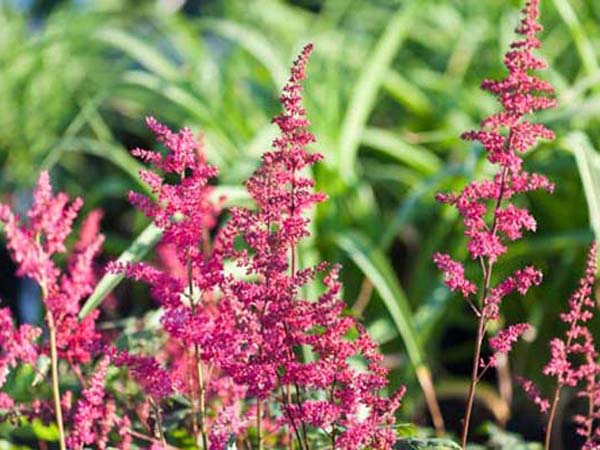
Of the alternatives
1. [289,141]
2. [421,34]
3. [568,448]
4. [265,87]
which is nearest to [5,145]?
[265,87]

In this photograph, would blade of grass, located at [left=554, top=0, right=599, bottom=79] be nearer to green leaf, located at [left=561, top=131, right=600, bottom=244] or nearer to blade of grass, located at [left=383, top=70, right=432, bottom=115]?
green leaf, located at [left=561, top=131, right=600, bottom=244]

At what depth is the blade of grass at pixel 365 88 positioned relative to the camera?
116 inches

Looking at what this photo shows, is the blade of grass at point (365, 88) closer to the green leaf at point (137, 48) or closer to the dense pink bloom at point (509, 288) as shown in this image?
the green leaf at point (137, 48)

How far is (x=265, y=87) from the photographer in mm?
3580

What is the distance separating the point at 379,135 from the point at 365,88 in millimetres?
A: 148

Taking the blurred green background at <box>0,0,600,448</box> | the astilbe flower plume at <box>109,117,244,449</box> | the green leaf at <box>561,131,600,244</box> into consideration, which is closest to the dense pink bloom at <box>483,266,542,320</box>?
the astilbe flower plume at <box>109,117,244,449</box>

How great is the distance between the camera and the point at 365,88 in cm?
302

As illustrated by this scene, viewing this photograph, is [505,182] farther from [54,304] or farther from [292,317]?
[54,304]

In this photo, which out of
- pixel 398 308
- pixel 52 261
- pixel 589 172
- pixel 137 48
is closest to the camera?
pixel 52 261

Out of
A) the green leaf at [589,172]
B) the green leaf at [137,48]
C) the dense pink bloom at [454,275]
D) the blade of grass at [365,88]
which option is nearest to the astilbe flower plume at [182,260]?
the dense pink bloom at [454,275]

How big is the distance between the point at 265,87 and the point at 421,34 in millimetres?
865

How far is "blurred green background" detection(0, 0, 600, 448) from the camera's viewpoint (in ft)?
Result: 9.07

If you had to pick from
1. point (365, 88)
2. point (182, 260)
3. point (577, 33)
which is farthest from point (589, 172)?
point (182, 260)

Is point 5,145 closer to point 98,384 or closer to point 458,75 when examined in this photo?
point 458,75
